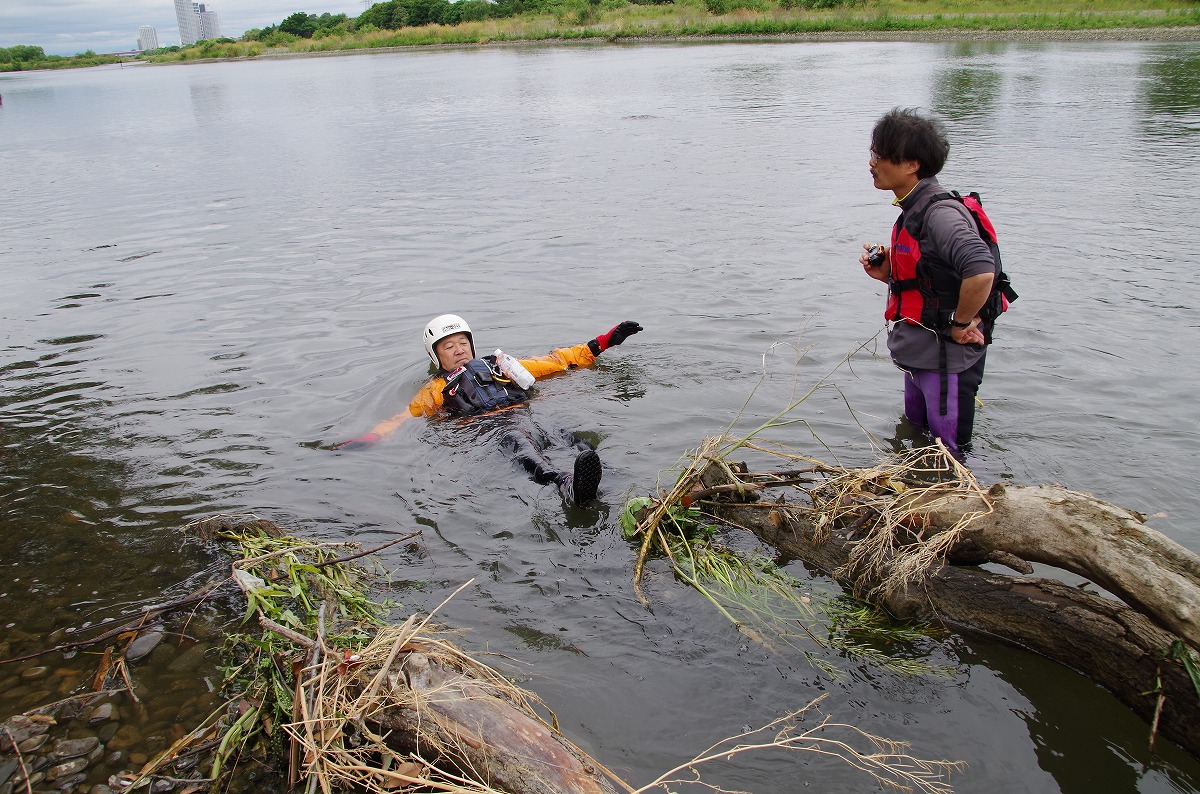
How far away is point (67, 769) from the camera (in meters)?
3.65

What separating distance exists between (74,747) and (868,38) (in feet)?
182

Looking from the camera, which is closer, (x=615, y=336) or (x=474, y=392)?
(x=474, y=392)

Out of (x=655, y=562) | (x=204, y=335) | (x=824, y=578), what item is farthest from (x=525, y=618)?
(x=204, y=335)

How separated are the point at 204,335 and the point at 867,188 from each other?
11803mm

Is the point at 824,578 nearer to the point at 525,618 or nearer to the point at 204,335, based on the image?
the point at 525,618

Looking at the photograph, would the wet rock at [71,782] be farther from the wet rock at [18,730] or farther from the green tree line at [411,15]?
the green tree line at [411,15]

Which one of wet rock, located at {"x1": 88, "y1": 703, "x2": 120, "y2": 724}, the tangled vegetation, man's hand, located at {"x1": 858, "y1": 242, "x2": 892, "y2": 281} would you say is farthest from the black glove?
wet rock, located at {"x1": 88, "y1": 703, "x2": 120, "y2": 724}

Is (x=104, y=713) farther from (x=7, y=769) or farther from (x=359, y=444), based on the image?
(x=359, y=444)

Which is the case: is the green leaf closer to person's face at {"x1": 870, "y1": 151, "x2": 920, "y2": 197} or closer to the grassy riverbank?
person's face at {"x1": 870, "y1": 151, "x2": 920, "y2": 197}

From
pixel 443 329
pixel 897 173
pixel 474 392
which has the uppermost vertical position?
pixel 897 173

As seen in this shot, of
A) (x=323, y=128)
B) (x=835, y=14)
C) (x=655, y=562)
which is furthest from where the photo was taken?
(x=835, y=14)

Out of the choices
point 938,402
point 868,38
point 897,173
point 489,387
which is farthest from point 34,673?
point 868,38

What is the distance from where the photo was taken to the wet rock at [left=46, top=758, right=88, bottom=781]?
361 centimetres

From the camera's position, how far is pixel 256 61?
78.8 metres
